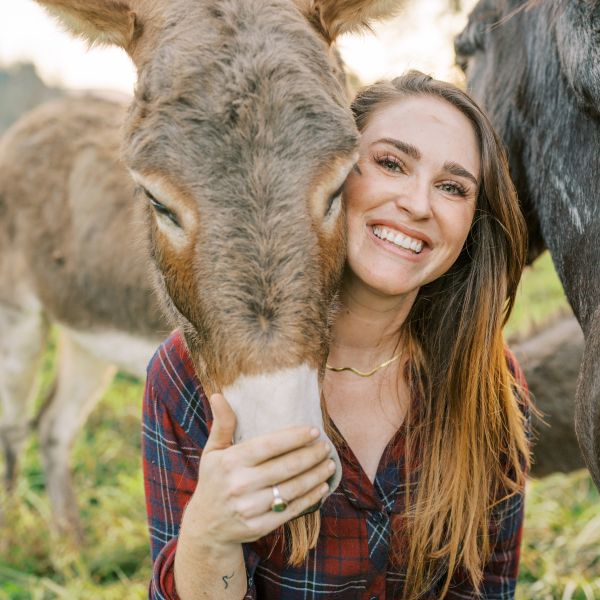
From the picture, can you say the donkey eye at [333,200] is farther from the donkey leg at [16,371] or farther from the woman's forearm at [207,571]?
the donkey leg at [16,371]

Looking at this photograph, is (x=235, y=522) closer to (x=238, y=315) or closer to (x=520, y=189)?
(x=238, y=315)

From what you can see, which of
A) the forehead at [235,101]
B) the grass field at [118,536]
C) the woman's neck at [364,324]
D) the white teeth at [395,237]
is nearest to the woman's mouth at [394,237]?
the white teeth at [395,237]

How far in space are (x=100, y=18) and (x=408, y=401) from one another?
4.98 feet

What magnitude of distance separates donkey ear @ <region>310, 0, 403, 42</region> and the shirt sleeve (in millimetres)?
1104

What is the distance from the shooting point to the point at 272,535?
2129 millimetres

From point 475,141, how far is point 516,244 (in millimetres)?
402

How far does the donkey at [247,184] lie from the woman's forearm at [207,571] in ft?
1.24

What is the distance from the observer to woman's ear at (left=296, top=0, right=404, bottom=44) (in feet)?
6.81

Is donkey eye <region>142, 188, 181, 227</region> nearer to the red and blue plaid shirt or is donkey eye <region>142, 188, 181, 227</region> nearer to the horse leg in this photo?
the red and blue plaid shirt

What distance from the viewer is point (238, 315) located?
161 centimetres

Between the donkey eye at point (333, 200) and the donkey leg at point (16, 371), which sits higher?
the donkey eye at point (333, 200)

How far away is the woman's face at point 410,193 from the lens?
2.04 metres

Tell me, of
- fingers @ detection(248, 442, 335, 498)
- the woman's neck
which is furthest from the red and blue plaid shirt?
fingers @ detection(248, 442, 335, 498)

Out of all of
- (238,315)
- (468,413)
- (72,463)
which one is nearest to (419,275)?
(468,413)
